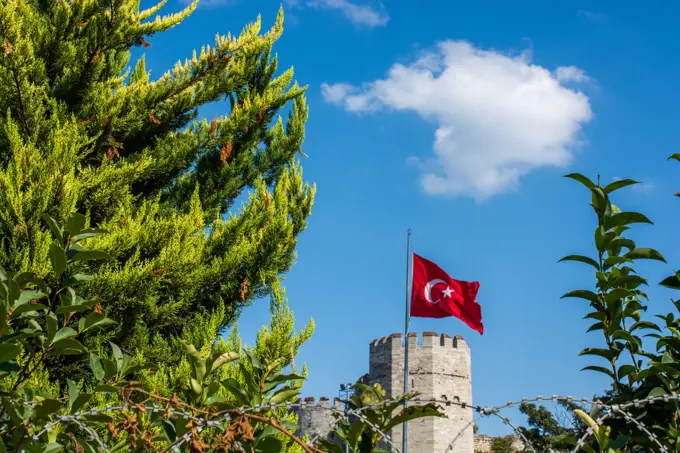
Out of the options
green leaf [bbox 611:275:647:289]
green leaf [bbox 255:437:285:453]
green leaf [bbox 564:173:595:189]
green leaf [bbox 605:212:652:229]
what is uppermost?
green leaf [bbox 564:173:595:189]

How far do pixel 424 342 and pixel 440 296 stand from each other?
11.4 metres

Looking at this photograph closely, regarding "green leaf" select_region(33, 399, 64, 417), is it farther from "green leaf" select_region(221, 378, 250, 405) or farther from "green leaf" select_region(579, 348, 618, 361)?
"green leaf" select_region(579, 348, 618, 361)

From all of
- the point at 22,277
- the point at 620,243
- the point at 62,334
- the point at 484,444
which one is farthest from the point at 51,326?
the point at 484,444

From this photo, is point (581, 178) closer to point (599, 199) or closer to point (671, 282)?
point (599, 199)

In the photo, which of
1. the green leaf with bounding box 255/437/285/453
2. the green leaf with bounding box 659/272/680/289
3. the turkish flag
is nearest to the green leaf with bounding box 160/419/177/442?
the green leaf with bounding box 255/437/285/453

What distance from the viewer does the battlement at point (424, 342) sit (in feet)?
95.0

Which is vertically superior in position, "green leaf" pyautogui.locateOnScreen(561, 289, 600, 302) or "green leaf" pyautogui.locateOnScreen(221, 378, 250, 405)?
"green leaf" pyautogui.locateOnScreen(561, 289, 600, 302)

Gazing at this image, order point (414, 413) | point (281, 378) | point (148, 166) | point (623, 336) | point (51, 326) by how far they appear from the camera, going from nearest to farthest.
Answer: point (414, 413)
point (281, 378)
point (51, 326)
point (623, 336)
point (148, 166)

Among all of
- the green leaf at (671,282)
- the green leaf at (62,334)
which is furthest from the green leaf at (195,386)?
the green leaf at (671,282)

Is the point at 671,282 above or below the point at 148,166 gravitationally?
below

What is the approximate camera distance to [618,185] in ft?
7.41

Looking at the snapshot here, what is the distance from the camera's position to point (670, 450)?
6.37 ft

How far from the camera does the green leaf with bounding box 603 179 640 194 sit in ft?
7.30

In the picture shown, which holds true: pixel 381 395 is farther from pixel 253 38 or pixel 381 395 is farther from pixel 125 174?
pixel 253 38
